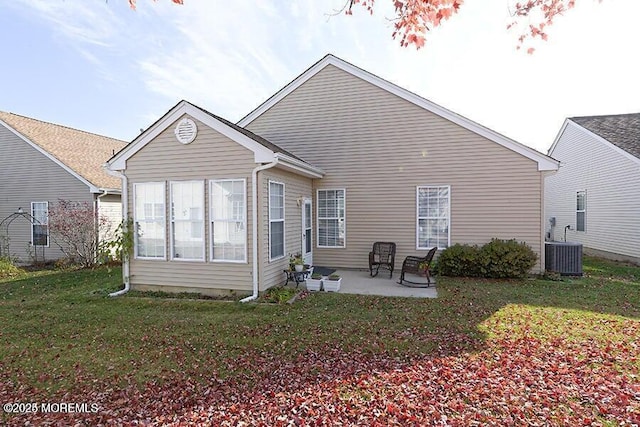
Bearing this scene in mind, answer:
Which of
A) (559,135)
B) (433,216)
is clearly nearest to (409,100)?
(433,216)

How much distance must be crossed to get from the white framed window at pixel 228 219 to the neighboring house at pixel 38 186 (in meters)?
8.50

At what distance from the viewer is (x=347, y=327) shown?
18.1ft

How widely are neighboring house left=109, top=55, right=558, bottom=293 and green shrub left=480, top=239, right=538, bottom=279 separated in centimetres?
58

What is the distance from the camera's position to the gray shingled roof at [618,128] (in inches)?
498

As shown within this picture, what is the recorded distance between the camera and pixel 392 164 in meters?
10.7

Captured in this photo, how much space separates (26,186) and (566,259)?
67.4 feet

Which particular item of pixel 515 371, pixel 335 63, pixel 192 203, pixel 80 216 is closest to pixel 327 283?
pixel 192 203

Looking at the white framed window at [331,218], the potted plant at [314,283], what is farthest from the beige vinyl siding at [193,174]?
the white framed window at [331,218]

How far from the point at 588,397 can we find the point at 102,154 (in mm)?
20103

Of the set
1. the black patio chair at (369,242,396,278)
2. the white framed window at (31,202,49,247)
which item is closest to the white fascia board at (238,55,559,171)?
the black patio chair at (369,242,396,278)

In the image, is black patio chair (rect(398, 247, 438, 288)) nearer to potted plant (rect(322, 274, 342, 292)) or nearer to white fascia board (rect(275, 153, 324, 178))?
potted plant (rect(322, 274, 342, 292))

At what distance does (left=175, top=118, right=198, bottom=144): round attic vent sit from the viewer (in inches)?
302

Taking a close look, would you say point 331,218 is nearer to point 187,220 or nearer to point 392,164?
point 392,164

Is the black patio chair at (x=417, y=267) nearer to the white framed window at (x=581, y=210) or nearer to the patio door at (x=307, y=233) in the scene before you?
the patio door at (x=307, y=233)
